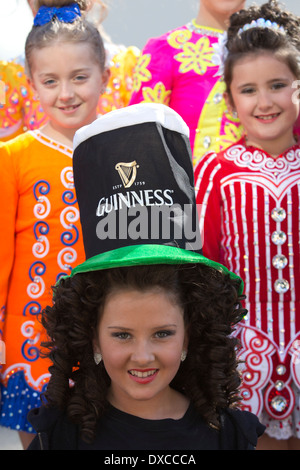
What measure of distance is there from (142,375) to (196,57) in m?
1.68

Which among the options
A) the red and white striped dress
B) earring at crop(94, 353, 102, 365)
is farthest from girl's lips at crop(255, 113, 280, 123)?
earring at crop(94, 353, 102, 365)

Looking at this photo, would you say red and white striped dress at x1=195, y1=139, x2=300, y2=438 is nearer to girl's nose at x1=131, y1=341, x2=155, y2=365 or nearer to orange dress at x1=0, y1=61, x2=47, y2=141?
girl's nose at x1=131, y1=341, x2=155, y2=365

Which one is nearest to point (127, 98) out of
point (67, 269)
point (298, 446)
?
point (67, 269)

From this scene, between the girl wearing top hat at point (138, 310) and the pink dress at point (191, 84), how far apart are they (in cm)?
99

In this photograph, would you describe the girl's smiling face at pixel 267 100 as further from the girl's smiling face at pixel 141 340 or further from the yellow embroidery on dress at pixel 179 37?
the girl's smiling face at pixel 141 340

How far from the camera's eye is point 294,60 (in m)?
2.90

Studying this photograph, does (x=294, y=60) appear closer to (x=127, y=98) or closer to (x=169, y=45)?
(x=169, y=45)

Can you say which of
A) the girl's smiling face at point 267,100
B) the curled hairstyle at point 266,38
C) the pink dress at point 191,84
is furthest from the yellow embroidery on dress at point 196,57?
the girl's smiling face at point 267,100

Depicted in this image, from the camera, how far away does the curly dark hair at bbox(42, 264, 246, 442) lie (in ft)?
6.95

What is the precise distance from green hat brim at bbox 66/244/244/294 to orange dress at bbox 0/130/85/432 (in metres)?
0.82

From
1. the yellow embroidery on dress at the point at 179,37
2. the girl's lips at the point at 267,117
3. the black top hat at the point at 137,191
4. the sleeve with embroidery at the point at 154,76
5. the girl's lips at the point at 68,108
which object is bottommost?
the black top hat at the point at 137,191

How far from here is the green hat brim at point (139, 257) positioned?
1943 millimetres

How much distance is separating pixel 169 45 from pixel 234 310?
147 centimetres
